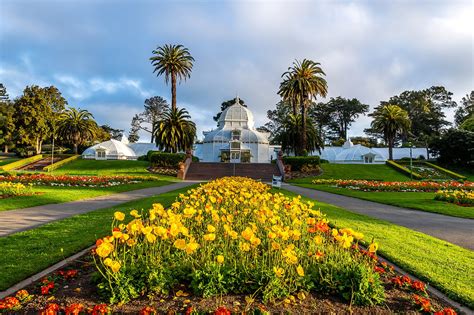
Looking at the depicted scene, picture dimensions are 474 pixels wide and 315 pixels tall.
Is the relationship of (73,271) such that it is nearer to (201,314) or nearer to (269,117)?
(201,314)

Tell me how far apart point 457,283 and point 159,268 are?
11.8ft

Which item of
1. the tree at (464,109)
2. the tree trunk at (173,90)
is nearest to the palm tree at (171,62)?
the tree trunk at (173,90)

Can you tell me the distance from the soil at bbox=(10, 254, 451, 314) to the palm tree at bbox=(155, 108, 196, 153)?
36805 mm

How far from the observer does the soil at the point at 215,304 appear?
308cm

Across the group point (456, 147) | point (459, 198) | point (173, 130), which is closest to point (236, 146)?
point (173, 130)

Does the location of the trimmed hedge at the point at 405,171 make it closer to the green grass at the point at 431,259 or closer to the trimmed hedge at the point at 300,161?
the trimmed hedge at the point at 300,161

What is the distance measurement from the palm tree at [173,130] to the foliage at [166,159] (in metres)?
4.38

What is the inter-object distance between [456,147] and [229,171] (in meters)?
26.8

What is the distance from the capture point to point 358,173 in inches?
1326

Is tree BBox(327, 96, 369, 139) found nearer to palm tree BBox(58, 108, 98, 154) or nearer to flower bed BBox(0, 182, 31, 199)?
palm tree BBox(58, 108, 98, 154)

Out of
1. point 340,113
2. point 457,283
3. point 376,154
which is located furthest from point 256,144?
point 457,283

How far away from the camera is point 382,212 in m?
11.4

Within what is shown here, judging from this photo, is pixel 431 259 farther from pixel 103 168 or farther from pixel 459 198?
pixel 103 168

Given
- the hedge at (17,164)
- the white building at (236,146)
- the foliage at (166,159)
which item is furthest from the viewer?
the white building at (236,146)
